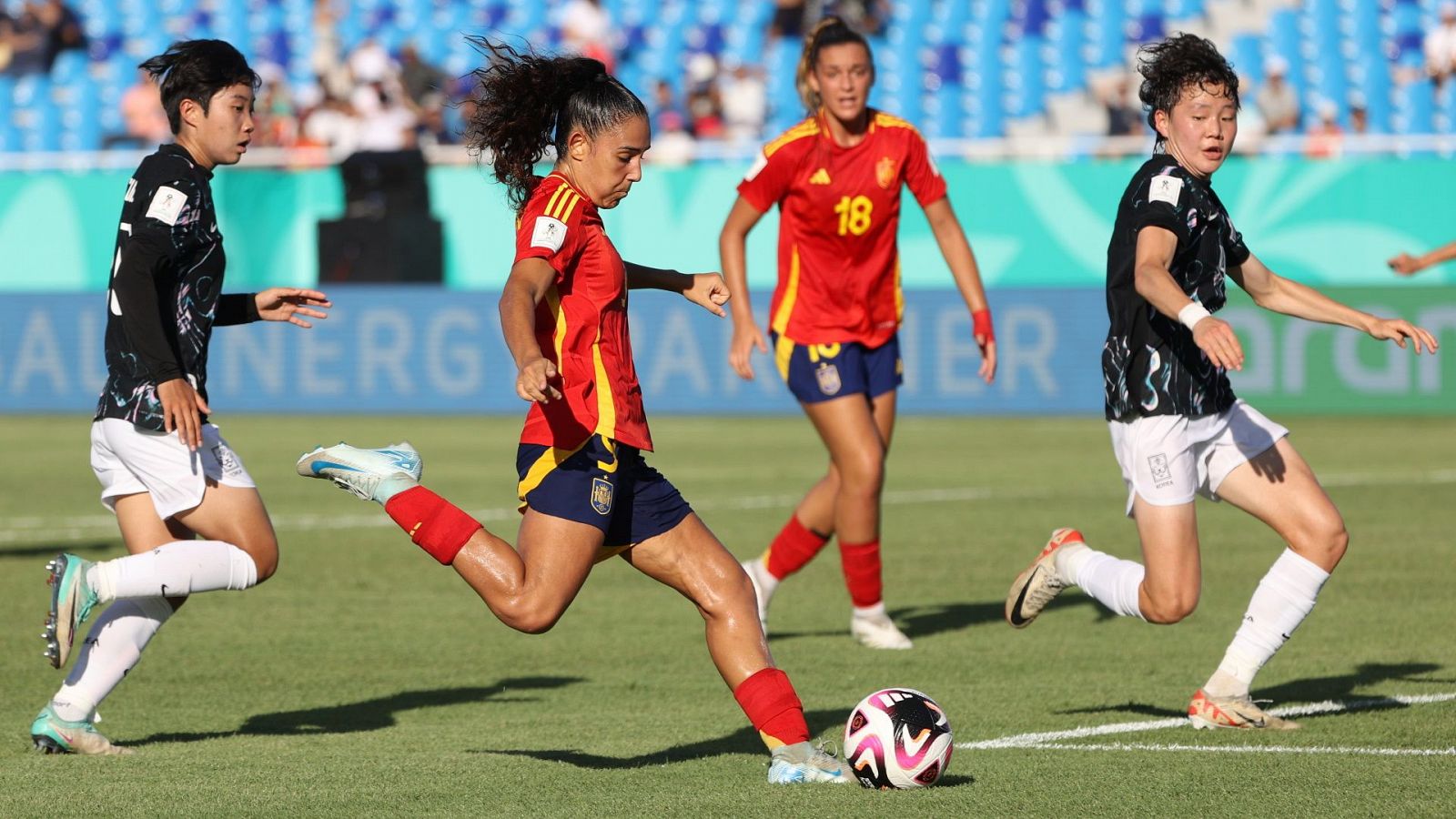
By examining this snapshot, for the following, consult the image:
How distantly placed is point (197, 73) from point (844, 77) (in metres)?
3.10

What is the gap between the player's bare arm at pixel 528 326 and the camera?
485cm

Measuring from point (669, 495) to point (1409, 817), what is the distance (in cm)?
208

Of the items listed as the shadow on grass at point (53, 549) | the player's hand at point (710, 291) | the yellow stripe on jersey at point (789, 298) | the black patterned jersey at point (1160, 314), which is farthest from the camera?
the shadow on grass at point (53, 549)

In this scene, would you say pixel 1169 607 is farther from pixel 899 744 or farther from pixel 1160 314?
pixel 899 744

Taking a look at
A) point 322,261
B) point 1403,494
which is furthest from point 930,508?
point 322,261

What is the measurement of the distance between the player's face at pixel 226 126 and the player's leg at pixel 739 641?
1785 mm

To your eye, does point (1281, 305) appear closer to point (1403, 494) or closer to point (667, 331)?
point (1403, 494)

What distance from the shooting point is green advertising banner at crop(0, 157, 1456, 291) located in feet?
63.0

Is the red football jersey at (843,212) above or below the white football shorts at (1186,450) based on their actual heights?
above

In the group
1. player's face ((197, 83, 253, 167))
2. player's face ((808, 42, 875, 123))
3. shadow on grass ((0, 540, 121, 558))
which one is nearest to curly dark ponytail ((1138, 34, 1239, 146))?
player's face ((808, 42, 875, 123))

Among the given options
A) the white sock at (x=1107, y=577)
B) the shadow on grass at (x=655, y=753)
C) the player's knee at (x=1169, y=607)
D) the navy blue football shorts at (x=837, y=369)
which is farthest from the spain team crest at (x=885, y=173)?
the shadow on grass at (x=655, y=753)

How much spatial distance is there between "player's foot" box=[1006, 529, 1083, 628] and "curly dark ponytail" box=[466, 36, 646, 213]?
2.33 meters

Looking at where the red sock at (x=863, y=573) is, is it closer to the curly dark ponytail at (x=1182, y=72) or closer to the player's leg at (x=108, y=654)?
the curly dark ponytail at (x=1182, y=72)

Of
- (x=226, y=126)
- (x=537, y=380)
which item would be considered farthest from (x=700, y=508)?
(x=537, y=380)
